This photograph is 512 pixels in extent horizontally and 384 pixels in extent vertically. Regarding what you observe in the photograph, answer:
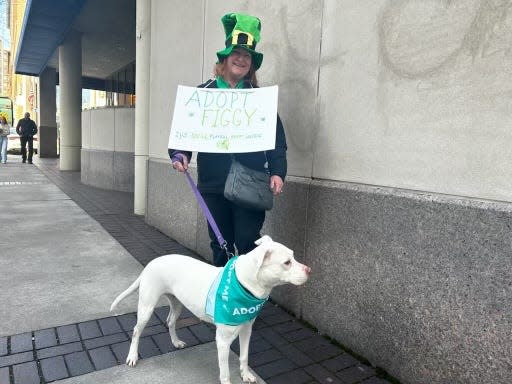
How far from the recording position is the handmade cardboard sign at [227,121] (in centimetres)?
280

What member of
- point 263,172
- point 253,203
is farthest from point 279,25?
point 253,203

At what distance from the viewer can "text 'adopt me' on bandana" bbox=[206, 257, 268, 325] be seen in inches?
87.5

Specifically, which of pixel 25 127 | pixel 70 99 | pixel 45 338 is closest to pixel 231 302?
pixel 45 338

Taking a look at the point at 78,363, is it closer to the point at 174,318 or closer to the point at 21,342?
the point at 21,342

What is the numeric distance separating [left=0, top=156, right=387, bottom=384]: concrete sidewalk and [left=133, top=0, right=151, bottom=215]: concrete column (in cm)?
206

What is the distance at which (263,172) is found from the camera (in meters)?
3.00

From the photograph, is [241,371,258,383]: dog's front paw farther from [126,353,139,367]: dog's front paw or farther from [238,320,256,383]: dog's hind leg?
[126,353,139,367]: dog's front paw

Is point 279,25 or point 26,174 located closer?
point 279,25

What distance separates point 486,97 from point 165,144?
15.3ft

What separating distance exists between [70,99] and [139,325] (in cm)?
1440

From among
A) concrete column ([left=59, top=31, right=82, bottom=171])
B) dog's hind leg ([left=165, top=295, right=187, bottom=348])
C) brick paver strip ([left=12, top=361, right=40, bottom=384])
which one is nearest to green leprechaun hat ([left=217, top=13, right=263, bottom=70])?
dog's hind leg ([left=165, top=295, right=187, bottom=348])

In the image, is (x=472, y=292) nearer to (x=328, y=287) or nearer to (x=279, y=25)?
(x=328, y=287)

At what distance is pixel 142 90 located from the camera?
7.12 meters

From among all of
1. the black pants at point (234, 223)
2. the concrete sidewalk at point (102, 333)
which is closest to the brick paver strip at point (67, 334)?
the concrete sidewalk at point (102, 333)
